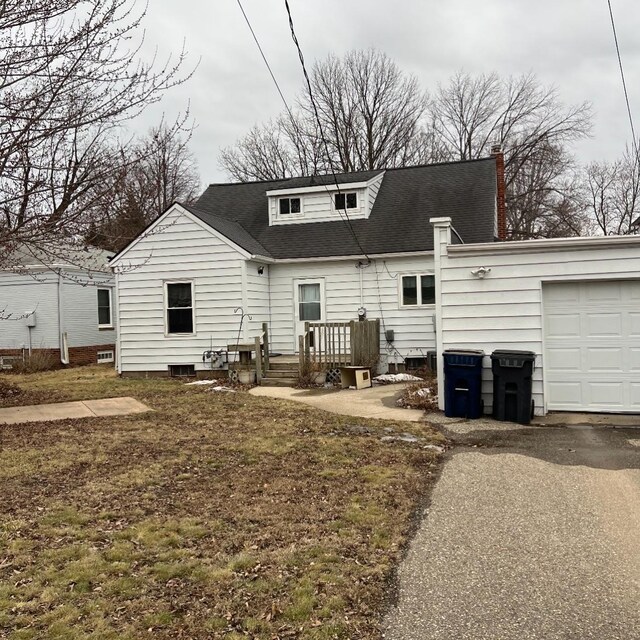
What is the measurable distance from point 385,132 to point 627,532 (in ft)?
103

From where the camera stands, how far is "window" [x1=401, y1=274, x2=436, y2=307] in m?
15.0

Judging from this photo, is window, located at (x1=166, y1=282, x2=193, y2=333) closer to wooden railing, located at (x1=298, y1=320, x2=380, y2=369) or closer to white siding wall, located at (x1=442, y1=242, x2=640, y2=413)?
wooden railing, located at (x1=298, y1=320, x2=380, y2=369)

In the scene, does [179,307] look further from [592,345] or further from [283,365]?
[592,345]

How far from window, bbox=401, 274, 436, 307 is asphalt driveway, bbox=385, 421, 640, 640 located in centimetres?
827

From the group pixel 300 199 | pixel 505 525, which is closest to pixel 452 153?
pixel 300 199

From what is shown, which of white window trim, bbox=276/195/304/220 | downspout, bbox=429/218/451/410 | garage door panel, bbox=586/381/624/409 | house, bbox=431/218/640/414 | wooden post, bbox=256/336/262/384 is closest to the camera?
house, bbox=431/218/640/414

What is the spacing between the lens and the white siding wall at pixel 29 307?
1991cm

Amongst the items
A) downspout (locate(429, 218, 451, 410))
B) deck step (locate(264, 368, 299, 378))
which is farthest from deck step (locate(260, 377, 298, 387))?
downspout (locate(429, 218, 451, 410))

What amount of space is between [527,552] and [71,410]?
337 inches

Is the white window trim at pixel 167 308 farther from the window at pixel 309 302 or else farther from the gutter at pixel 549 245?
the gutter at pixel 549 245

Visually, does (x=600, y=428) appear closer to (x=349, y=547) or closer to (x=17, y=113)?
(x=349, y=547)

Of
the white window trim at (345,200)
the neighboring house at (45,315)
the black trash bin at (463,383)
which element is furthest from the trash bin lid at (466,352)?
the neighboring house at (45,315)

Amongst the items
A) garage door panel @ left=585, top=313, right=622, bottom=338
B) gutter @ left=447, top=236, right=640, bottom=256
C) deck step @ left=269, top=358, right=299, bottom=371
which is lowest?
deck step @ left=269, top=358, right=299, bottom=371

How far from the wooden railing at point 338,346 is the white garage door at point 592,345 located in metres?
4.90
